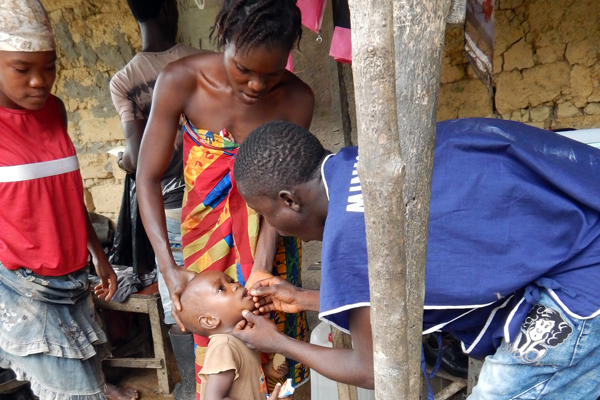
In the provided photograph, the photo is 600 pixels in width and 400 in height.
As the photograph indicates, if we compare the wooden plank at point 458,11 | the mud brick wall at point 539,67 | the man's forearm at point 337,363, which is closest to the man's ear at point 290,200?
the man's forearm at point 337,363

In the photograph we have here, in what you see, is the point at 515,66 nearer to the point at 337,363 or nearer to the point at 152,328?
the point at 337,363

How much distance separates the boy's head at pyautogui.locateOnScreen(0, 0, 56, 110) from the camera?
84.5 inches

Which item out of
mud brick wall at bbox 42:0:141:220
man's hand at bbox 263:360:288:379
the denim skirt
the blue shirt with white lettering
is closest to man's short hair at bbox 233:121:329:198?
the blue shirt with white lettering

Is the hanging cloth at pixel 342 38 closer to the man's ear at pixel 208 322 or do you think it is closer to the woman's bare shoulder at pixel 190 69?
the woman's bare shoulder at pixel 190 69

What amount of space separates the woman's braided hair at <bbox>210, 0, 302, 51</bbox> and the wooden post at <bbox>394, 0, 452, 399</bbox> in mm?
885

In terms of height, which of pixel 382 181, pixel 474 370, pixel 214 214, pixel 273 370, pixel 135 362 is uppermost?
pixel 382 181

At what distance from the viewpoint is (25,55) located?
85.4 inches

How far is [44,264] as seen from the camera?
8.03 ft

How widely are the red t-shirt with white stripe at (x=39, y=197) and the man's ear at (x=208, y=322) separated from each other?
86 centimetres

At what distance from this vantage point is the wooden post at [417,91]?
1.07 m

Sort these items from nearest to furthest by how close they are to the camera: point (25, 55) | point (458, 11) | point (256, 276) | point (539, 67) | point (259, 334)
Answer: point (458, 11)
point (259, 334)
point (256, 276)
point (25, 55)
point (539, 67)

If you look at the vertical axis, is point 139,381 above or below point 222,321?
below

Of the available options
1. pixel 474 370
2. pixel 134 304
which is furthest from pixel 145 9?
pixel 474 370

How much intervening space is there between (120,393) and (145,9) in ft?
8.08
